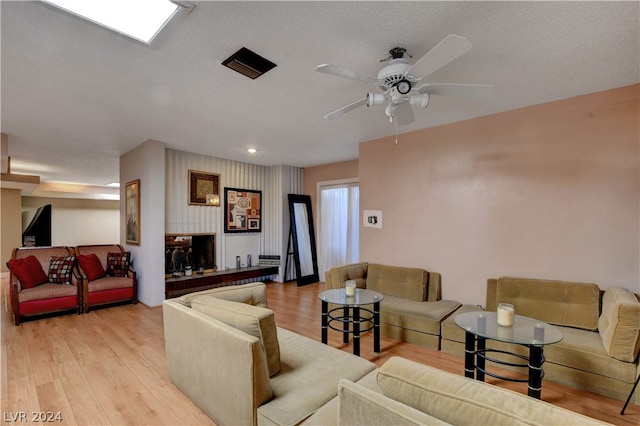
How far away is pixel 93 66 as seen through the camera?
2238 millimetres

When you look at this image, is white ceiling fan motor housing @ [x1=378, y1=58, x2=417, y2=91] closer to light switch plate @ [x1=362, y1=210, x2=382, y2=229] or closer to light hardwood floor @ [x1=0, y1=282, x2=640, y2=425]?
light hardwood floor @ [x1=0, y1=282, x2=640, y2=425]

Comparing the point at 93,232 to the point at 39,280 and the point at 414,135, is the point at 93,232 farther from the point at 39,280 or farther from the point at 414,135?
the point at 414,135

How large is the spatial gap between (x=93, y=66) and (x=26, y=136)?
2955 millimetres

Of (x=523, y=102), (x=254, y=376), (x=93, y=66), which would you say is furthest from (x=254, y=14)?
(x=523, y=102)

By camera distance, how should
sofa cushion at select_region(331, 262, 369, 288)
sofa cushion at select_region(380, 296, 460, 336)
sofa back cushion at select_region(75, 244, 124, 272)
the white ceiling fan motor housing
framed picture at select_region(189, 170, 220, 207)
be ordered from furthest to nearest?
framed picture at select_region(189, 170, 220, 207) < sofa back cushion at select_region(75, 244, 124, 272) < sofa cushion at select_region(331, 262, 369, 288) < sofa cushion at select_region(380, 296, 460, 336) < the white ceiling fan motor housing

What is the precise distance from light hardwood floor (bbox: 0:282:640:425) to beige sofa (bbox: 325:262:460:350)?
5.9 inches

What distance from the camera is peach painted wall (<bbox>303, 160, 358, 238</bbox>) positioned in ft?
19.5

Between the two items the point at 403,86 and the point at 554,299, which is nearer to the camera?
the point at 403,86

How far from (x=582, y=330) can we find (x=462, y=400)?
2587 mm

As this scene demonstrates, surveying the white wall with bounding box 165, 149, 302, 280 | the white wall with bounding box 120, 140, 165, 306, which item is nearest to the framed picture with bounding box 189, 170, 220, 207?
the white wall with bounding box 165, 149, 302, 280

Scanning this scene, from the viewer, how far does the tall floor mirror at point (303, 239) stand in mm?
6176

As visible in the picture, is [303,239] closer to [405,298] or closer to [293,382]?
[405,298]

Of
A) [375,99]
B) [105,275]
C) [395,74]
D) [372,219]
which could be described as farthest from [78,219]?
[395,74]

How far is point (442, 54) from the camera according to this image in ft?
4.97
